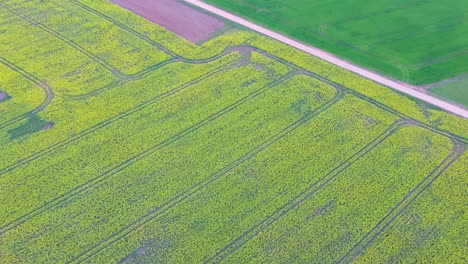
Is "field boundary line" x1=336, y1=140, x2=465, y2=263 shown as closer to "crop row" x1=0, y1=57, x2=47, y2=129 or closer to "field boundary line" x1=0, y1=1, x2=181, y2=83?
"field boundary line" x1=0, y1=1, x2=181, y2=83

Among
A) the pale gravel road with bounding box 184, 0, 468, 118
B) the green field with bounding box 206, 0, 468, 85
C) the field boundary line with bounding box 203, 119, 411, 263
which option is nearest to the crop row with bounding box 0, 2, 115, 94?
the pale gravel road with bounding box 184, 0, 468, 118

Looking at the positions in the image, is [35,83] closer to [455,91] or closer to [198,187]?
[198,187]

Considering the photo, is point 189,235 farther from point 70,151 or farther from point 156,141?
point 70,151

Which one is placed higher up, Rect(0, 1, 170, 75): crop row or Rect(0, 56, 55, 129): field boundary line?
Rect(0, 1, 170, 75): crop row

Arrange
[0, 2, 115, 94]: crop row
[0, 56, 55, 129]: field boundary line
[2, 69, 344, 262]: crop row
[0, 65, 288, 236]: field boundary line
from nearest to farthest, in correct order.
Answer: [0, 65, 288, 236]: field boundary line → [2, 69, 344, 262]: crop row → [0, 56, 55, 129]: field boundary line → [0, 2, 115, 94]: crop row

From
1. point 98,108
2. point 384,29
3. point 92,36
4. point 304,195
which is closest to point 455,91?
point 384,29

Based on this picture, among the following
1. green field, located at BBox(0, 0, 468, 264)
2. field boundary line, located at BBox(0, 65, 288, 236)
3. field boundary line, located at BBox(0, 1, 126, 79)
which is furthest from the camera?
field boundary line, located at BBox(0, 1, 126, 79)
